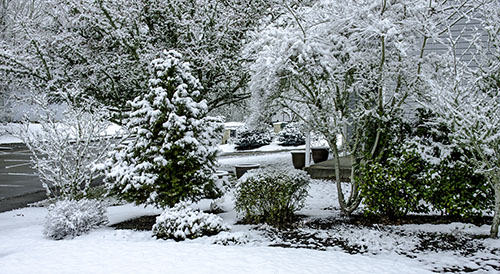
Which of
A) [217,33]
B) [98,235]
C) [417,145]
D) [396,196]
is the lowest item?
[98,235]

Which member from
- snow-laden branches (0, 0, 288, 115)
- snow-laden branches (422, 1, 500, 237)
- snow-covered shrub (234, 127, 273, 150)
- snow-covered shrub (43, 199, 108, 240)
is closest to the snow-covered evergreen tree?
snow-laden branches (422, 1, 500, 237)

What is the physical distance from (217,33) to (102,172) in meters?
4.79

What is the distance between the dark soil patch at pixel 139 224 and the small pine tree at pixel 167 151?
0.44 meters

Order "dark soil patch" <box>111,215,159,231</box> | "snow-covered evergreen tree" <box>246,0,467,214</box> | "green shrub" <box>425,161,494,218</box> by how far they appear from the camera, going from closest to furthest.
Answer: "snow-covered evergreen tree" <box>246,0,467,214</box>, "green shrub" <box>425,161,494,218</box>, "dark soil patch" <box>111,215,159,231</box>

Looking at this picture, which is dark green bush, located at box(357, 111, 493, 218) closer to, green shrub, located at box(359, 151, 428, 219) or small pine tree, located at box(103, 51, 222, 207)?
green shrub, located at box(359, 151, 428, 219)

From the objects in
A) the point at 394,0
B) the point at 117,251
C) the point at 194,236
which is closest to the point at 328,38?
the point at 394,0

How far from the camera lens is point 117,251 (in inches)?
→ 217

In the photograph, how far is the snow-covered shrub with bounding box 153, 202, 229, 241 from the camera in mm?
6293

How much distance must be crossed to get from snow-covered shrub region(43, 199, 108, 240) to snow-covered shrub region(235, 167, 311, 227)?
250 cm

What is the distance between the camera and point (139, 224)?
24.7 ft

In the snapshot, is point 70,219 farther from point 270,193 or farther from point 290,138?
Result: point 290,138

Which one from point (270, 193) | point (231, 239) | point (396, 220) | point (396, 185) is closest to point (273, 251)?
point (231, 239)

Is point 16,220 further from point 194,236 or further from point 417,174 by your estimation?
point 417,174

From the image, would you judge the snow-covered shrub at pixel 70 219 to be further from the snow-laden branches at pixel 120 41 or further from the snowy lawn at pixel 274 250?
the snow-laden branches at pixel 120 41
